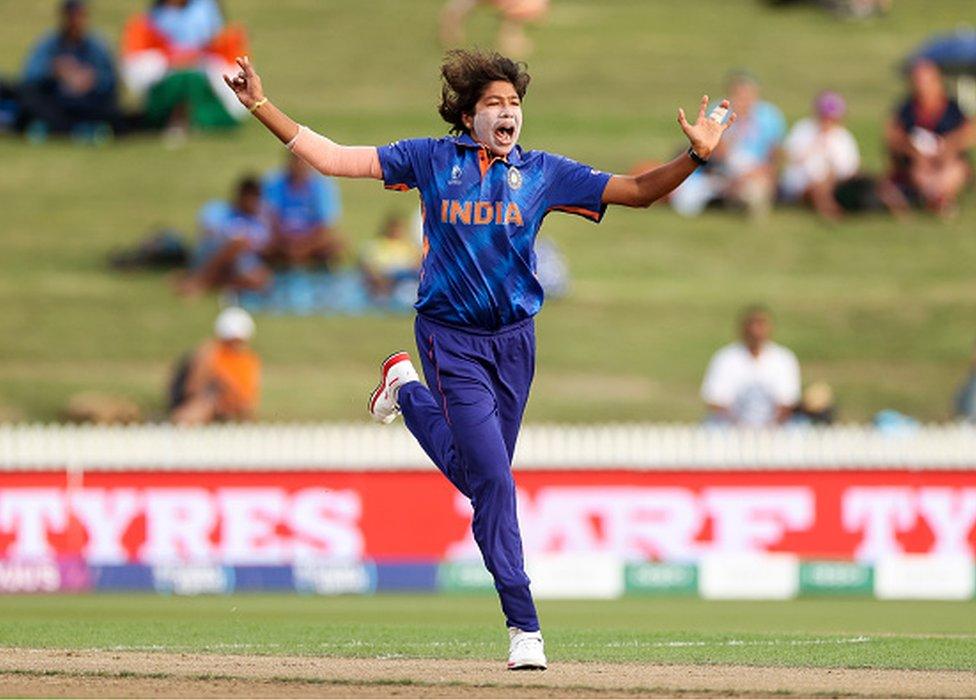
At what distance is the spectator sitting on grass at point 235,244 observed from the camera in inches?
763

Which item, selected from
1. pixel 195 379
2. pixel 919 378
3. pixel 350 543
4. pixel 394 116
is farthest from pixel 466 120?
pixel 394 116

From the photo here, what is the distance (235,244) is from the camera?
64.0ft

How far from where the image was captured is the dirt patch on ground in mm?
7707

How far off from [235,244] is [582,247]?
3.84m

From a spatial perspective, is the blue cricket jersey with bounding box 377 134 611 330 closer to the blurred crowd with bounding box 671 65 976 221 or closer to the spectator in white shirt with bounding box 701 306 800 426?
the spectator in white shirt with bounding box 701 306 800 426

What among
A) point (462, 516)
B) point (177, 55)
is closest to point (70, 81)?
point (177, 55)

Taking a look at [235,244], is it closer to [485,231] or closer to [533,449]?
[533,449]

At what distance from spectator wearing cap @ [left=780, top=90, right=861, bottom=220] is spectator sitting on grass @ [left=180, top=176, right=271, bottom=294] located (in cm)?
504

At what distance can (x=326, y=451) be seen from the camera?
16547 millimetres

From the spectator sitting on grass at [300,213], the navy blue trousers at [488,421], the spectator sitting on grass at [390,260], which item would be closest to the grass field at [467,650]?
the navy blue trousers at [488,421]

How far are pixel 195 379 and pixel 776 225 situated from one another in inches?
265

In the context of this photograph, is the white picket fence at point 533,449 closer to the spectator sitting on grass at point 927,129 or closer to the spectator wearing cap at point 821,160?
the spectator wearing cap at point 821,160

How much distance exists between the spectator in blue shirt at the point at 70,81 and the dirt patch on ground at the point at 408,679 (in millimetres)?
13608

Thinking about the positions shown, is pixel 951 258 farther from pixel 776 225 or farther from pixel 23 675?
pixel 23 675
